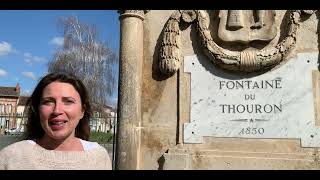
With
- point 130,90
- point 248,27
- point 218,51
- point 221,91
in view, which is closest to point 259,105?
point 221,91

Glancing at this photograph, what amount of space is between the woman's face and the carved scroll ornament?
3469mm

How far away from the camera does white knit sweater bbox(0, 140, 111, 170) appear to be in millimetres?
1397

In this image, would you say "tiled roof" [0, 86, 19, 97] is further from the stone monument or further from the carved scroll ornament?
the carved scroll ornament

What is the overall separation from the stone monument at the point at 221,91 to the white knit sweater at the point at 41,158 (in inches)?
132

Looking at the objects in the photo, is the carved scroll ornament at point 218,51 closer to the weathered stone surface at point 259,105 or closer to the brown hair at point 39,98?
the weathered stone surface at point 259,105

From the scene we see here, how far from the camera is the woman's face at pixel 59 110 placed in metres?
1.45

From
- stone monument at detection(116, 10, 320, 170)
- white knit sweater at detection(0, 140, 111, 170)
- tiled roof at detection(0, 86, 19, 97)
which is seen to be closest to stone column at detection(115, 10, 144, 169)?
stone monument at detection(116, 10, 320, 170)

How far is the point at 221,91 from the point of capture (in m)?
4.88

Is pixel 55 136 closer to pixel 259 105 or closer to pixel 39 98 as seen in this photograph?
pixel 39 98

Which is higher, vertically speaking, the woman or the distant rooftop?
the distant rooftop

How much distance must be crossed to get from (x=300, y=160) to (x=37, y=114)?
→ 3.81 metres

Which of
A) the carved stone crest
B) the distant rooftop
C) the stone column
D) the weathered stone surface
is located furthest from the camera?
the distant rooftop

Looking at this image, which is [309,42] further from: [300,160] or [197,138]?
[197,138]

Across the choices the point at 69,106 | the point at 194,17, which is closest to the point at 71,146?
the point at 69,106
